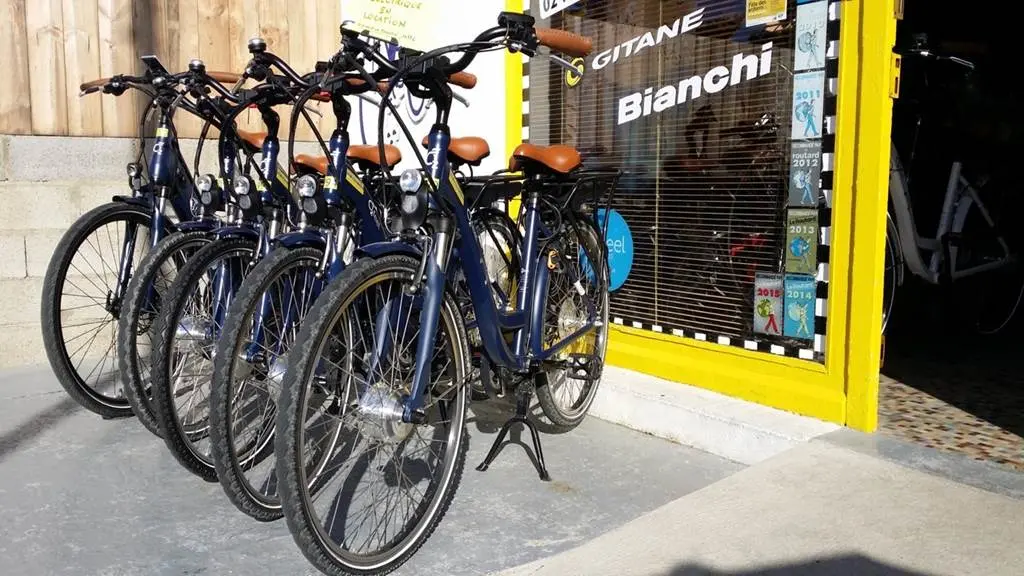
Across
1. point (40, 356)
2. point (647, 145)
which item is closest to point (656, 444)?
point (647, 145)

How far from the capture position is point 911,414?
390 cm

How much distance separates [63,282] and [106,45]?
6.50 ft

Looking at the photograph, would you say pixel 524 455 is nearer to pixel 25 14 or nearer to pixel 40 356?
pixel 40 356

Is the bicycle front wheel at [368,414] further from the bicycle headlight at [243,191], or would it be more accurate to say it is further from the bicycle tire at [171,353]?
the bicycle headlight at [243,191]

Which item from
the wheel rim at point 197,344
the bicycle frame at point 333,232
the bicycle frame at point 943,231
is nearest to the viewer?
the bicycle frame at point 333,232

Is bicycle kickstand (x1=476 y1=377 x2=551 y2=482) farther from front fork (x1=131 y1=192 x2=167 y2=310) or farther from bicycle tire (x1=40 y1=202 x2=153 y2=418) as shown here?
bicycle tire (x1=40 y1=202 x2=153 y2=418)

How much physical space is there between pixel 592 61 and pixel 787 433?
2152 mm

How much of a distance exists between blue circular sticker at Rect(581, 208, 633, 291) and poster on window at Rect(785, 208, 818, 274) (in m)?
0.92

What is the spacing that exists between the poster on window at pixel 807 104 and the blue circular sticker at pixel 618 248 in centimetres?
106

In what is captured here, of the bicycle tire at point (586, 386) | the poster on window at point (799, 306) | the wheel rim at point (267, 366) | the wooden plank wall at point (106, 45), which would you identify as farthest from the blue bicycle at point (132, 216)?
the poster on window at point (799, 306)

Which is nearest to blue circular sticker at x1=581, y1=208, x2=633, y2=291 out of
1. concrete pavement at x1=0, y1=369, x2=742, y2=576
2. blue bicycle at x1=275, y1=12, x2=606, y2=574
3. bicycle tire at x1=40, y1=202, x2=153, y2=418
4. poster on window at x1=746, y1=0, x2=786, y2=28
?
concrete pavement at x1=0, y1=369, x2=742, y2=576

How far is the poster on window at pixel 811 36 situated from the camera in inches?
136

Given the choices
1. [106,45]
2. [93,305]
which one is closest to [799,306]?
[93,305]

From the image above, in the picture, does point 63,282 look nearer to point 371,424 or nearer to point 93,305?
point 93,305
